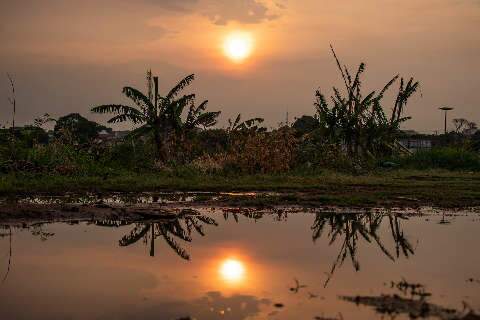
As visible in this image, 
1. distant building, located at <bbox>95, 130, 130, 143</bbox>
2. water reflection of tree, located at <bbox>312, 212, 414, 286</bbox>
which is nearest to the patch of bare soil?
water reflection of tree, located at <bbox>312, 212, 414, 286</bbox>

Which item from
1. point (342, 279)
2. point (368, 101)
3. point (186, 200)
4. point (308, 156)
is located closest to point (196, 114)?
point (308, 156)

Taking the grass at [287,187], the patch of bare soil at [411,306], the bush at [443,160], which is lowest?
the patch of bare soil at [411,306]

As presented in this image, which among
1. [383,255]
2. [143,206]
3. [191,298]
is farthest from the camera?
[143,206]

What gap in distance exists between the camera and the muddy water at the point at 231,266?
217 inches

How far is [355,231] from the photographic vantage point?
1012 cm

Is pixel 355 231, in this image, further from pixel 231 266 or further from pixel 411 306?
pixel 411 306

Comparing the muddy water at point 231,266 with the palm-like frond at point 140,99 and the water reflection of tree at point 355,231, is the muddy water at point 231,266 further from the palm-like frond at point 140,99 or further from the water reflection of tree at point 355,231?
the palm-like frond at point 140,99

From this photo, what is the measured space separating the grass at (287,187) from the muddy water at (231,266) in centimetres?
257

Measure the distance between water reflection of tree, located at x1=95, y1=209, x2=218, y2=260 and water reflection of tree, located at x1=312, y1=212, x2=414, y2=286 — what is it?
1.99 metres

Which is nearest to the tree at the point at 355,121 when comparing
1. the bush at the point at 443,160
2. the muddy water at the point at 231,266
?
the bush at the point at 443,160

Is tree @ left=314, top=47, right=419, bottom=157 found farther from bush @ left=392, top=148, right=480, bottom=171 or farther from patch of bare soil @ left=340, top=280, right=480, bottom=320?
patch of bare soil @ left=340, top=280, right=480, bottom=320

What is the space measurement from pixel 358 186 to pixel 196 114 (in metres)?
10.2

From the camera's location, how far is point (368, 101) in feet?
86.3

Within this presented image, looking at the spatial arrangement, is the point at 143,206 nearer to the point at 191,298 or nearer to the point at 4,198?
the point at 4,198
